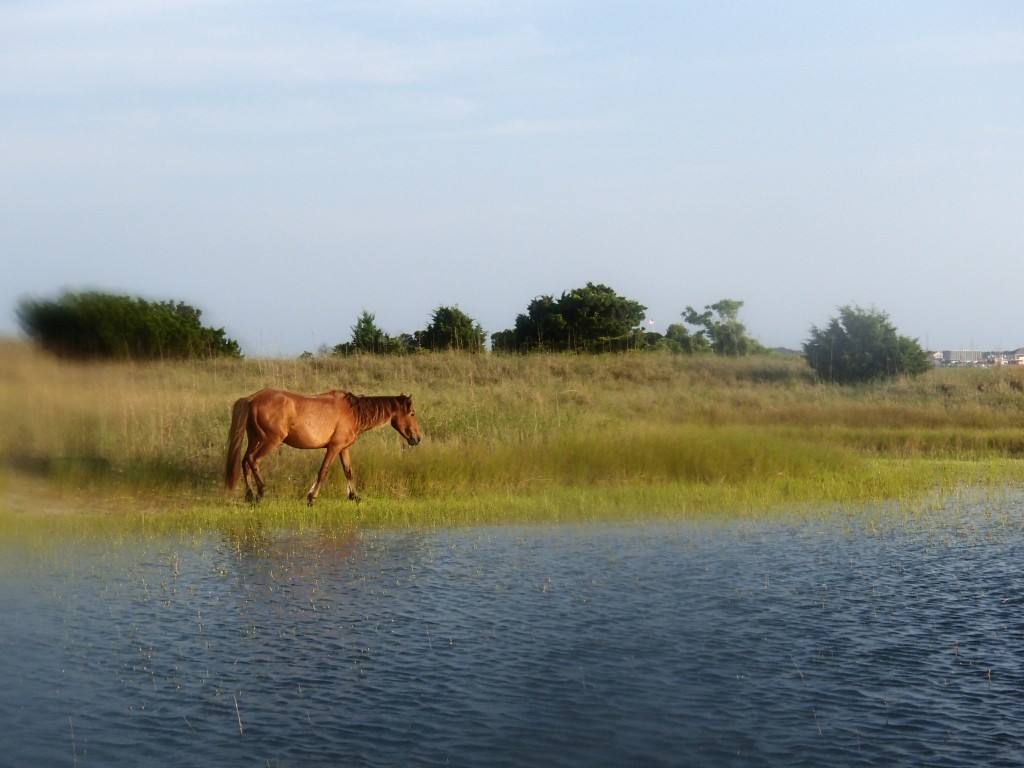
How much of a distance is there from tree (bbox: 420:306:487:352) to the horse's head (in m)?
26.3

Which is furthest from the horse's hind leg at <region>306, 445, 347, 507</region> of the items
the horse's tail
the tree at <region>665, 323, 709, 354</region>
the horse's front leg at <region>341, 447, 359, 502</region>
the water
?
the tree at <region>665, 323, 709, 354</region>

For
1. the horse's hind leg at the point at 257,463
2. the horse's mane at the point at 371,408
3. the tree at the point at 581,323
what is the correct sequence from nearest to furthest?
1. the horse's hind leg at the point at 257,463
2. the horse's mane at the point at 371,408
3. the tree at the point at 581,323

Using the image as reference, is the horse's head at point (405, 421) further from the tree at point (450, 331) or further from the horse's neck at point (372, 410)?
the tree at point (450, 331)

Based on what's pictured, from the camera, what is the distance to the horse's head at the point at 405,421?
56.9 feet

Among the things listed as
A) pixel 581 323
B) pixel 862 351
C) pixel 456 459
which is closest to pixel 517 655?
pixel 456 459

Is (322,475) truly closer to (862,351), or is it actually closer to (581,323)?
(862,351)

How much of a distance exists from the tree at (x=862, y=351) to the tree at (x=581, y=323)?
10413 mm

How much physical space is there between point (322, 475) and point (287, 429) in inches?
34.1

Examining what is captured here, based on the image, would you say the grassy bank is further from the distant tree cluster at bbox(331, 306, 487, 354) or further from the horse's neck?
the distant tree cluster at bbox(331, 306, 487, 354)

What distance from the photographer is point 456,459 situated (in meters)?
17.6

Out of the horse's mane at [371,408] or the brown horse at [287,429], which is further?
the horse's mane at [371,408]

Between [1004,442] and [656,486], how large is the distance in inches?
470

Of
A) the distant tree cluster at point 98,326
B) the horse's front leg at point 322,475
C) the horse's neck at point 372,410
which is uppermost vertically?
the distant tree cluster at point 98,326

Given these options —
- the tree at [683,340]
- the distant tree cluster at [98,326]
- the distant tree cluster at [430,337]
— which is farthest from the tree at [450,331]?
the distant tree cluster at [98,326]
